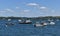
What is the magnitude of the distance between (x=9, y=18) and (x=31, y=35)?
75.0 metres

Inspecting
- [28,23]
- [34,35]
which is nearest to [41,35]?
[34,35]

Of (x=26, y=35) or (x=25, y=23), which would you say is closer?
(x=26, y=35)

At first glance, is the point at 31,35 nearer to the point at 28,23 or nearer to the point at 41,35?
the point at 41,35

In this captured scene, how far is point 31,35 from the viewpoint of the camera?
147 feet

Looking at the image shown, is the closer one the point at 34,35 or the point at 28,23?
the point at 34,35

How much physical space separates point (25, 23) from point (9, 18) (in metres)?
33.0

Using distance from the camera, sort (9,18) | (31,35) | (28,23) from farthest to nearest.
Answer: (9,18) < (28,23) < (31,35)

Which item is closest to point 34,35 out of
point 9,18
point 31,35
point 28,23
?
point 31,35

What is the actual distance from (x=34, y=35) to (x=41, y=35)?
1724 mm

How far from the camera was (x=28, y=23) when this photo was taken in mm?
85875

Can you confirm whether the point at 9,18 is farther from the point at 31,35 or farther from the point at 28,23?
the point at 31,35

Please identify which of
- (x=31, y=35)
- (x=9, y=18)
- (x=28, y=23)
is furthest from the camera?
(x=9, y=18)

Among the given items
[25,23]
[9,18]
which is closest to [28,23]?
[25,23]

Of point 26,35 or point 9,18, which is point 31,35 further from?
point 9,18
